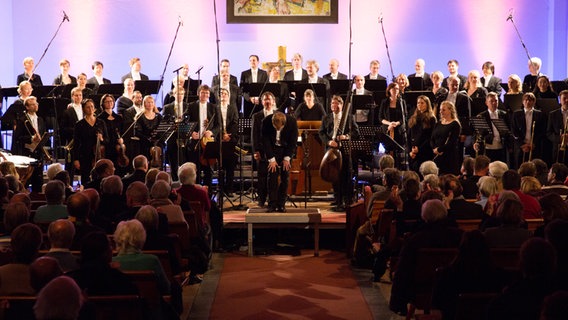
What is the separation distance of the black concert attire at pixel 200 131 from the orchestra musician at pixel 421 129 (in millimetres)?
2693

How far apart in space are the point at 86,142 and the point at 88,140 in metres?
0.05

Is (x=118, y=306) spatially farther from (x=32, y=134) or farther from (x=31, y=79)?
(x=31, y=79)

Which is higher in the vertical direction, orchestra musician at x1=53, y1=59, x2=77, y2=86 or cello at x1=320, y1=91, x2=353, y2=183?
orchestra musician at x1=53, y1=59, x2=77, y2=86

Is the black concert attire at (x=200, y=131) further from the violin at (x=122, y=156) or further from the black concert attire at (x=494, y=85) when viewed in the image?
the black concert attire at (x=494, y=85)

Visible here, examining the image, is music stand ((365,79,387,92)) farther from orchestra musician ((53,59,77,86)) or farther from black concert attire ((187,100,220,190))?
orchestra musician ((53,59,77,86))

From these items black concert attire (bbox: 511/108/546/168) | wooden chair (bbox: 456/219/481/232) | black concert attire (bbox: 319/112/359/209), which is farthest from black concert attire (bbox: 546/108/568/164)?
wooden chair (bbox: 456/219/481/232)

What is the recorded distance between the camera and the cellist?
1041cm

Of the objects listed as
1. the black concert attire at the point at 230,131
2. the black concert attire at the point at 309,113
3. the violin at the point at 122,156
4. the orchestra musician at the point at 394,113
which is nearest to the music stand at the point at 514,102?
the orchestra musician at the point at 394,113

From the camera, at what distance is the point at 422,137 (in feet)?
36.7

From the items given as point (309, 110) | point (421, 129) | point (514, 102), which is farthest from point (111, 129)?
point (514, 102)

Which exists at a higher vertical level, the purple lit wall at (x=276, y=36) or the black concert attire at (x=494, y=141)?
the purple lit wall at (x=276, y=36)

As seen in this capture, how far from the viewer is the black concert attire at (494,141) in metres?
11.6

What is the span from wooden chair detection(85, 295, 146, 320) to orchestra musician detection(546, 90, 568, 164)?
8.43 metres

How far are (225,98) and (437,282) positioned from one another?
304 inches
